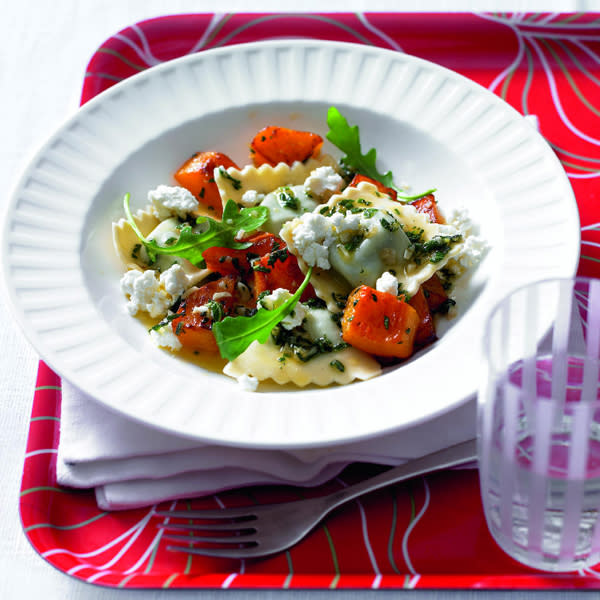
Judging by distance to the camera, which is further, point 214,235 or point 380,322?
point 214,235

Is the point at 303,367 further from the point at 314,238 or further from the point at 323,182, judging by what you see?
the point at 323,182

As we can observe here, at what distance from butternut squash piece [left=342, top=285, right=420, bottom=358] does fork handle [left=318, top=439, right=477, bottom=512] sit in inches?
19.6

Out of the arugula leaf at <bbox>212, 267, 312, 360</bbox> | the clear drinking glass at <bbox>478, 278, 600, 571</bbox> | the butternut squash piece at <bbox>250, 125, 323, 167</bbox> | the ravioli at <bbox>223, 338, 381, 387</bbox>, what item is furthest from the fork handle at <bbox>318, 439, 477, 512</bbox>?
the butternut squash piece at <bbox>250, 125, 323, 167</bbox>

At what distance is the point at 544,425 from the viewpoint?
7.16ft

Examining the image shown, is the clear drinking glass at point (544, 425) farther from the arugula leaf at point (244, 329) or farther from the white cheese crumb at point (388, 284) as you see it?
the arugula leaf at point (244, 329)

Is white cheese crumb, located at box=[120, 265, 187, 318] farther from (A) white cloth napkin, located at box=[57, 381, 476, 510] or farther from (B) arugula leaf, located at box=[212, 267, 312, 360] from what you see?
(A) white cloth napkin, located at box=[57, 381, 476, 510]

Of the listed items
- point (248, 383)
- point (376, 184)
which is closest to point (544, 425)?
point (248, 383)

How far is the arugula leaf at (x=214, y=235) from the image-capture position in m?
3.59

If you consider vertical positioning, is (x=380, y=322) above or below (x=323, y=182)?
A: below

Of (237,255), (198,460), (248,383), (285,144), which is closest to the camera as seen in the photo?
(198,460)

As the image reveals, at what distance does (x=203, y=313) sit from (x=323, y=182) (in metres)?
0.94

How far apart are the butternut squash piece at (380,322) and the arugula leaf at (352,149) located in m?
0.92

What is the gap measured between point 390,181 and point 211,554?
7.11 feet

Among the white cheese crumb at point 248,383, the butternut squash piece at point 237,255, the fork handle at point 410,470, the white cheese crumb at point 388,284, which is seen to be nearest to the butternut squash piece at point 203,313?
the butternut squash piece at point 237,255
